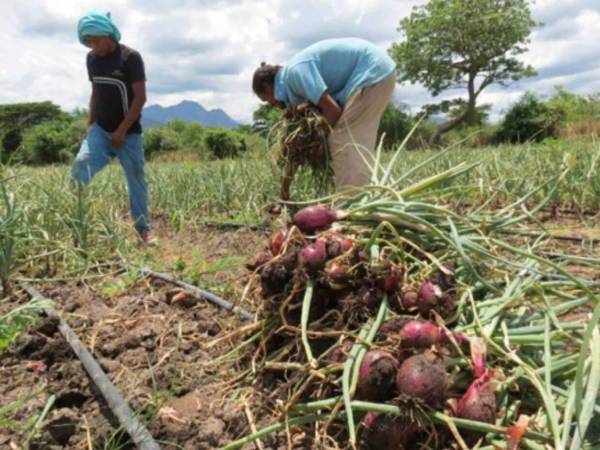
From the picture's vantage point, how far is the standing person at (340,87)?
3027mm

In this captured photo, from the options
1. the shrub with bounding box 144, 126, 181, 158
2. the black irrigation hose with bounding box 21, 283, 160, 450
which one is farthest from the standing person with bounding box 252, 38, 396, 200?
the shrub with bounding box 144, 126, 181, 158

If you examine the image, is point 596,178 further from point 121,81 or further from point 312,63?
point 121,81

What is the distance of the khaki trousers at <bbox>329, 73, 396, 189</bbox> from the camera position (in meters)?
3.07

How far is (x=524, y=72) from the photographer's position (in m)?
23.4

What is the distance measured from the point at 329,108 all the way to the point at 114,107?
58.9 inches

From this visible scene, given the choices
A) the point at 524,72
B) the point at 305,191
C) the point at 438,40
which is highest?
the point at 438,40

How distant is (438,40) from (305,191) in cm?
2260

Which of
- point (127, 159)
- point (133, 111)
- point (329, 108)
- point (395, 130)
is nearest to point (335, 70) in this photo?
point (329, 108)

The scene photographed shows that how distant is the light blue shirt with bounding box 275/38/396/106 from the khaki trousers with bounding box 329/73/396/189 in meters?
0.07

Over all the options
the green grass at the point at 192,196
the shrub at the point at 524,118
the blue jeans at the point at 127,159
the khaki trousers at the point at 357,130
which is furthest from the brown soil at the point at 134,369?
the shrub at the point at 524,118

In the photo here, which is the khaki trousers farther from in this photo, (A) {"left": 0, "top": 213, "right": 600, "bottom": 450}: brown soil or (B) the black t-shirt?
(B) the black t-shirt

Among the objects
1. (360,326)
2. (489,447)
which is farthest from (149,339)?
(489,447)

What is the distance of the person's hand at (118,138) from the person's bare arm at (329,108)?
136cm

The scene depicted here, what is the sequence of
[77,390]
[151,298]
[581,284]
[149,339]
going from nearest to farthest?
[581,284], [77,390], [149,339], [151,298]
